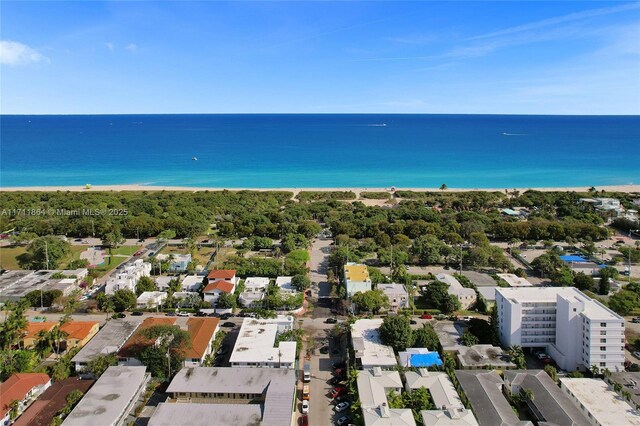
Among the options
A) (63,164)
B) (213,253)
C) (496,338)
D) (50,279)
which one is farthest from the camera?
(63,164)

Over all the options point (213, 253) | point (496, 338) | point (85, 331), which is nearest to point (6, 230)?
point (213, 253)

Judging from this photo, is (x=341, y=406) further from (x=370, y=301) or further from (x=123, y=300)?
(x=123, y=300)

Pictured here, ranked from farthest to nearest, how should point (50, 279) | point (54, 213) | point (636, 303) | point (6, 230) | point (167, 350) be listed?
point (54, 213) → point (6, 230) → point (50, 279) → point (636, 303) → point (167, 350)

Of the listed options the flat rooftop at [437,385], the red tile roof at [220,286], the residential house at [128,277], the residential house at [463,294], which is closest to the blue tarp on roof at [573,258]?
the residential house at [463,294]

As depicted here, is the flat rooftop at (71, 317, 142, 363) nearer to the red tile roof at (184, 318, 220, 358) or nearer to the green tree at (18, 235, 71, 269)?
the red tile roof at (184, 318, 220, 358)

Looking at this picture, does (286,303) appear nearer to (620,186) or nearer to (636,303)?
(636,303)

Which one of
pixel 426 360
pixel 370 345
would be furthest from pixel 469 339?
pixel 370 345
